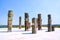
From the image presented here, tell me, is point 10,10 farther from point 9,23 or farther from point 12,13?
point 9,23

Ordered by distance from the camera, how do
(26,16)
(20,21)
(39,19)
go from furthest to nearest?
(20,21)
(39,19)
(26,16)

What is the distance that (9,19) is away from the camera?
17.1 metres

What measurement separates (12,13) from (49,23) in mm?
4966

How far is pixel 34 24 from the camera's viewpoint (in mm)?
14344

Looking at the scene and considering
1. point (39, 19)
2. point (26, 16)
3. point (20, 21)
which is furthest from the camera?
point (20, 21)

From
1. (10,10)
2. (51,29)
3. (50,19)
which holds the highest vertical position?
(10,10)

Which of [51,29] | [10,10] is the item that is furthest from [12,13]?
[51,29]

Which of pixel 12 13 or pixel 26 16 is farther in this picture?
pixel 26 16

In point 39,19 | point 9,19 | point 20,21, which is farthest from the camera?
point 20,21

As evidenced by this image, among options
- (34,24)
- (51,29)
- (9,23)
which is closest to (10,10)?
(9,23)

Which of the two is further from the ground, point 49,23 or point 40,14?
point 40,14

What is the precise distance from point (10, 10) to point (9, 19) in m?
1.17

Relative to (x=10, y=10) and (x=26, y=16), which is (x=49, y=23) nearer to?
(x=26, y=16)

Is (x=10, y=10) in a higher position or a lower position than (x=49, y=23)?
higher
